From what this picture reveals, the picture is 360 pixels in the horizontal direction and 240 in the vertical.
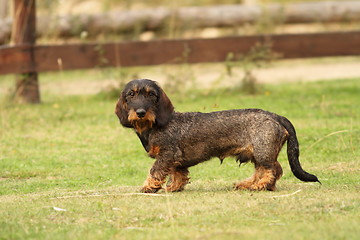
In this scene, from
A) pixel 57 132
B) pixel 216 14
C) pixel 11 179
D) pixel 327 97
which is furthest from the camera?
pixel 216 14

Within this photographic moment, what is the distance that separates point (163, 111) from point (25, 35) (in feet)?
27.4

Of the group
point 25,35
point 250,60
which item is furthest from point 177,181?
point 25,35

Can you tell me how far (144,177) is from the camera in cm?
980

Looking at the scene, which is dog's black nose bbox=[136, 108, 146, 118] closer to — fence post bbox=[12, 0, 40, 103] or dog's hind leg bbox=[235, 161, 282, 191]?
dog's hind leg bbox=[235, 161, 282, 191]

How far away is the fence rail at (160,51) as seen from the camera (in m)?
15.3

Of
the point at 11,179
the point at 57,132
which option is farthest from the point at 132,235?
the point at 57,132

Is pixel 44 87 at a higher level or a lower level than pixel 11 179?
lower

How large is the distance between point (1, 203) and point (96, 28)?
11.1 m

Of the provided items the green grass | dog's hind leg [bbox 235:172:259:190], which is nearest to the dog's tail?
the green grass

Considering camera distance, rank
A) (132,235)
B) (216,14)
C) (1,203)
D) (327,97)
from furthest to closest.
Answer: (216,14), (327,97), (1,203), (132,235)

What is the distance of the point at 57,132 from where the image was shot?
12828mm

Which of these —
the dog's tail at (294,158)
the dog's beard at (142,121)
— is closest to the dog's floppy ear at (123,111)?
the dog's beard at (142,121)

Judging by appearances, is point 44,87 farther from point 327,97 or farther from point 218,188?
point 218,188

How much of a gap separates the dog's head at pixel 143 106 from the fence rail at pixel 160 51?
23.4 ft
